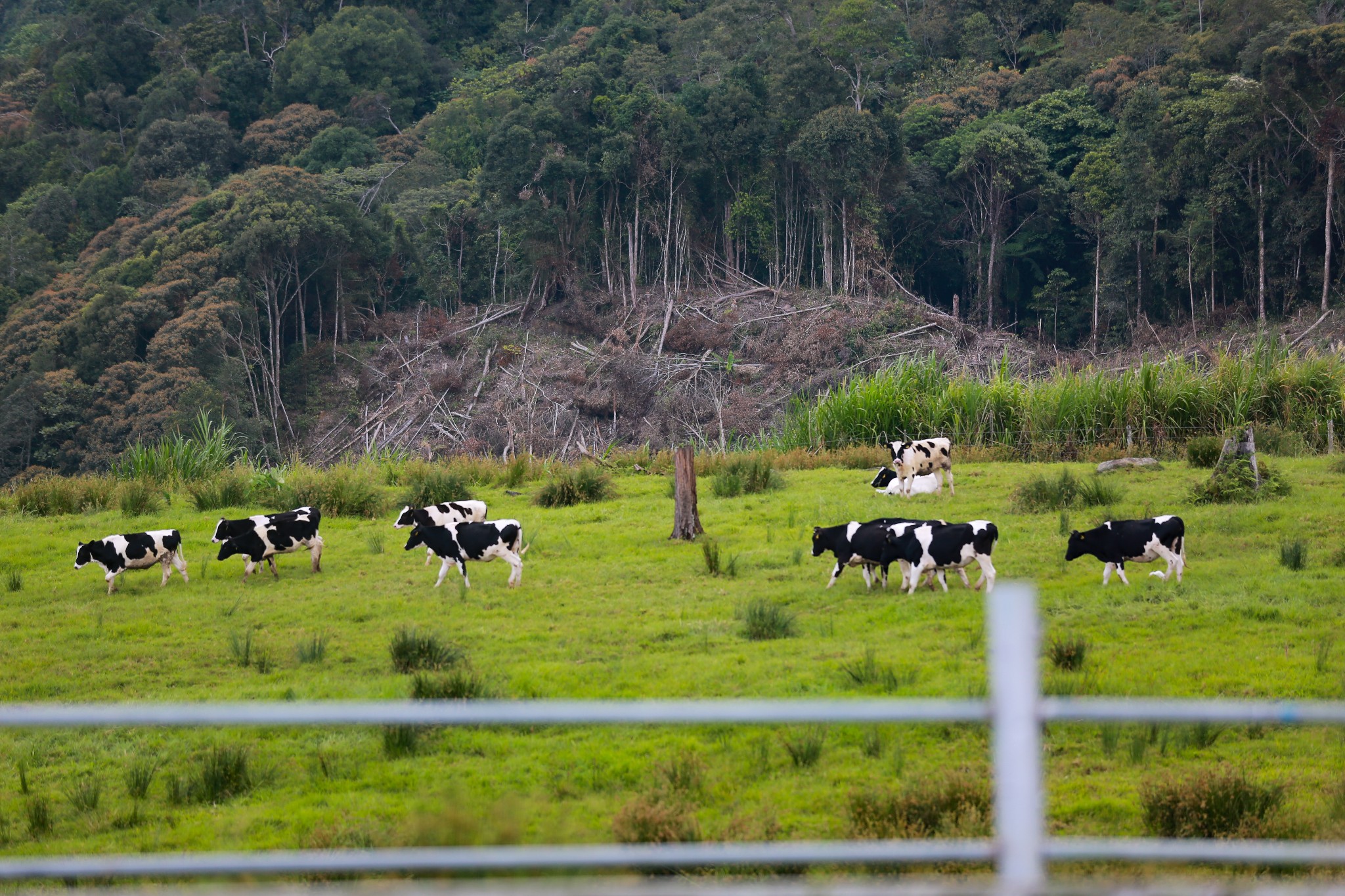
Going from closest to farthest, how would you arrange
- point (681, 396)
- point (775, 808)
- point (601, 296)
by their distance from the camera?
point (775, 808) < point (681, 396) < point (601, 296)

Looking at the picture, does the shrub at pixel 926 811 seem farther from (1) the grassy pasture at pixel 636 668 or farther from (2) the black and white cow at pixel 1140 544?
(2) the black and white cow at pixel 1140 544

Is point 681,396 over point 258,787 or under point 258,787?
over

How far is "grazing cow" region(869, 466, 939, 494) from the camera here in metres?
17.4

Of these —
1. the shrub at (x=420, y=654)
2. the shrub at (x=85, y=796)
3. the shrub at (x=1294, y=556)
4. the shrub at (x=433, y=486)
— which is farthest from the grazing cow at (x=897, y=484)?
the shrub at (x=85, y=796)

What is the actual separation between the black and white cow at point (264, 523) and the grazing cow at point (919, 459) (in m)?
7.87

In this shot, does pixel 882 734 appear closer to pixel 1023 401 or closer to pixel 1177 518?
pixel 1177 518

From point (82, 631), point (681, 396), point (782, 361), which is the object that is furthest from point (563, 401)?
point (82, 631)

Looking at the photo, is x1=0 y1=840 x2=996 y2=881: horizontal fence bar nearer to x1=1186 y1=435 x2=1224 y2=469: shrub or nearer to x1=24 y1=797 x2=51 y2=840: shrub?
x1=24 y1=797 x2=51 y2=840: shrub

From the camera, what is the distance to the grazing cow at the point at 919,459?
17.3m

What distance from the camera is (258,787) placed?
7766 millimetres

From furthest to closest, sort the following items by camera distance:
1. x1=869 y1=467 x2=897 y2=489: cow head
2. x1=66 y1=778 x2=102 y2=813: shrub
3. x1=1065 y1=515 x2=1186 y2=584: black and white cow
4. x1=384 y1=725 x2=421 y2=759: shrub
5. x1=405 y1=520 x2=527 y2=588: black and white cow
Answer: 1. x1=869 y1=467 x2=897 y2=489: cow head
2. x1=405 y1=520 x2=527 y2=588: black and white cow
3. x1=1065 y1=515 x2=1186 y2=584: black and white cow
4. x1=384 y1=725 x2=421 y2=759: shrub
5. x1=66 y1=778 x2=102 y2=813: shrub

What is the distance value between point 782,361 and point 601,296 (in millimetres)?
10926

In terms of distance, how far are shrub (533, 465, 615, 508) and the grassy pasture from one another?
2.50 metres

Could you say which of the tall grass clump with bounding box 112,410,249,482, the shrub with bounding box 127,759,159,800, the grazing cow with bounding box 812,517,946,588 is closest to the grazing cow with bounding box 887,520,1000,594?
the grazing cow with bounding box 812,517,946,588
